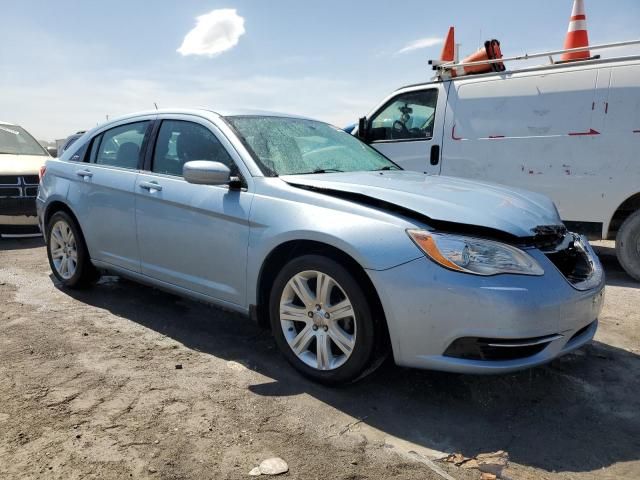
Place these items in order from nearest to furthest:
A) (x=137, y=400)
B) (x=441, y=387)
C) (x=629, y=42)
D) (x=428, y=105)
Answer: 1. (x=137, y=400)
2. (x=441, y=387)
3. (x=629, y=42)
4. (x=428, y=105)

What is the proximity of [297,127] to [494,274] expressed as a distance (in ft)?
6.67

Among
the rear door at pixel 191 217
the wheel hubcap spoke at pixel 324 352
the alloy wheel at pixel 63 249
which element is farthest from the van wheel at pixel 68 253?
the wheel hubcap spoke at pixel 324 352

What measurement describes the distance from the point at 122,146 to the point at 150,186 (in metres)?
0.76

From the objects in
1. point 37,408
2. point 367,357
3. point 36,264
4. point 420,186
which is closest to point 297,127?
point 420,186

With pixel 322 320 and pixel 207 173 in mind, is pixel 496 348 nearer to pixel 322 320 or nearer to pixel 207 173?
pixel 322 320

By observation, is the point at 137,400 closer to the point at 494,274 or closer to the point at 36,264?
the point at 494,274

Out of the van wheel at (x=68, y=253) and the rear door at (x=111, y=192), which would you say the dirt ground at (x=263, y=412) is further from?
the van wheel at (x=68, y=253)

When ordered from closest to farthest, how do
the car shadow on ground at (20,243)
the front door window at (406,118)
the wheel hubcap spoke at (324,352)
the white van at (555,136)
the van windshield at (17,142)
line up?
the wheel hubcap spoke at (324,352)
the white van at (555,136)
the front door window at (406,118)
the car shadow on ground at (20,243)
the van windshield at (17,142)

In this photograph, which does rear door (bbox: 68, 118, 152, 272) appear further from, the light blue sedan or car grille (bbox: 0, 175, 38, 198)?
car grille (bbox: 0, 175, 38, 198)

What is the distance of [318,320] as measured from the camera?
2928mm

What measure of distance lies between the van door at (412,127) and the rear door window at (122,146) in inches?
132

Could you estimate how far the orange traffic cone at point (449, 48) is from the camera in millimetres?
7387

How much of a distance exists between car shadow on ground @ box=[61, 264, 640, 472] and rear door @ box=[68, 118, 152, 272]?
87 centimetres

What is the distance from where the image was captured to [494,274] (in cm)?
250
